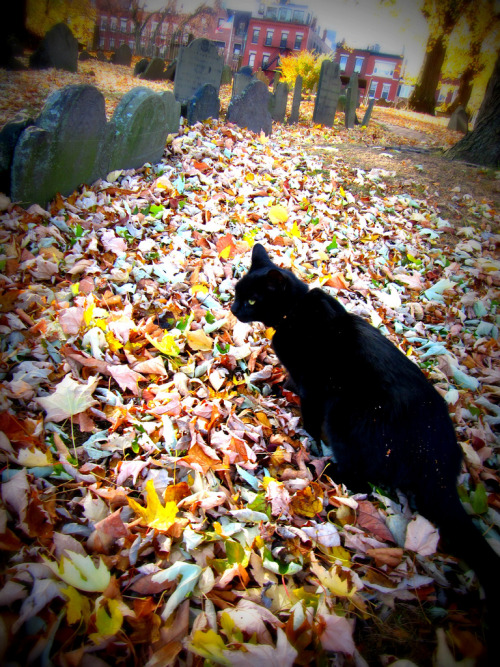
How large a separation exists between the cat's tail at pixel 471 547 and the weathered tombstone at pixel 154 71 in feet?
24.5

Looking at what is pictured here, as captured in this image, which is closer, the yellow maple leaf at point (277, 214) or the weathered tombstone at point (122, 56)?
the yellow maple leaf at point (277, 214)

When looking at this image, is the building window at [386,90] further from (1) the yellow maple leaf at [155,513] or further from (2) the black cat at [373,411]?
(1) the yellow maple leaf at [155,513]

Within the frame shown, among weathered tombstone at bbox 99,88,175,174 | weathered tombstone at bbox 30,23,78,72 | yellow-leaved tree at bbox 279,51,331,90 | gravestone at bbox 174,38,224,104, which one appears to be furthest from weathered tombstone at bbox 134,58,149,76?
yellow-leaved tree at bbox 279,51,331,90

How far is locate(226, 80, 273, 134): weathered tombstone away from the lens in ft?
21.3

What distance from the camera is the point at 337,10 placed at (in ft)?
13.8

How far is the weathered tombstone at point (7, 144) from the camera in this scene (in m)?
3.00

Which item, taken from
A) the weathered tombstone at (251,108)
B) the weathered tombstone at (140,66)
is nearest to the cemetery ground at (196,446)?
the weathered tombstone at (140,66)

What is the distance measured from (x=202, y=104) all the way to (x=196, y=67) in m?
1.91

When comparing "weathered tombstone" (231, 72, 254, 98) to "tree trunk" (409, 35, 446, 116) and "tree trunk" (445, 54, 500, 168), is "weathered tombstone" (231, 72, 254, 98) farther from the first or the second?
"tree trunk" (445, 54, 500, 168)

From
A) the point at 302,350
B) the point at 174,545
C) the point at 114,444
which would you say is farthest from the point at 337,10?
the point at 174,545

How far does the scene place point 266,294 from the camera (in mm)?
2236

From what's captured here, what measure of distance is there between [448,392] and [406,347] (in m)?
0.57

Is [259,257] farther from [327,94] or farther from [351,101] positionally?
[351,101]

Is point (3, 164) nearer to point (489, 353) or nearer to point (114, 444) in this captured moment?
point (114, 444)
